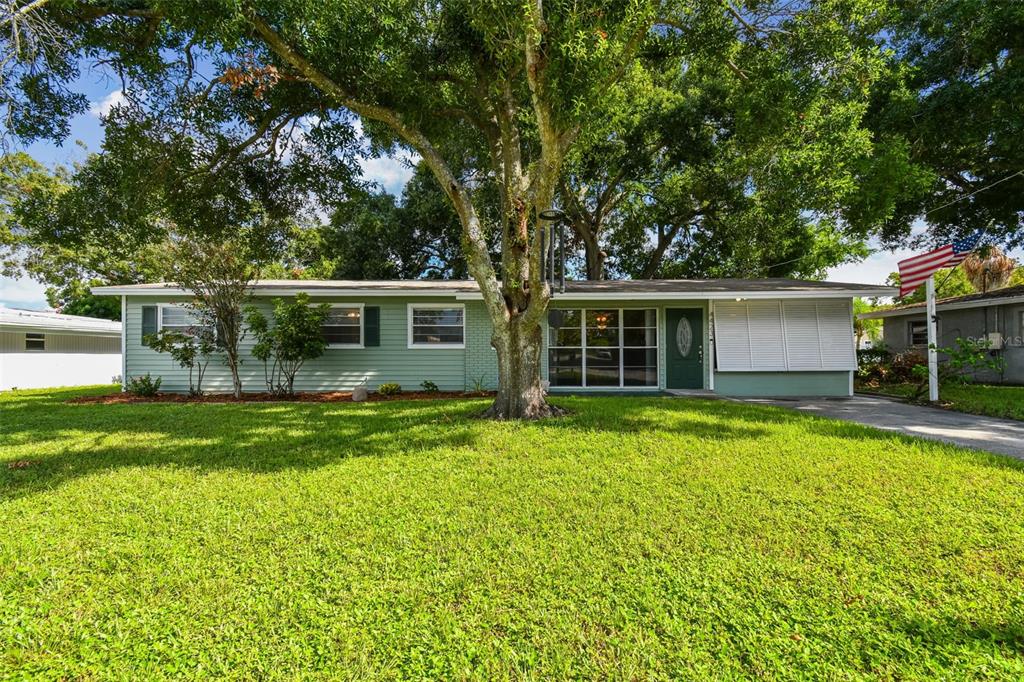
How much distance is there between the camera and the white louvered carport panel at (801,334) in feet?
33.5

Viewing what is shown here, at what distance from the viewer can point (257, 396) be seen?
1017cm

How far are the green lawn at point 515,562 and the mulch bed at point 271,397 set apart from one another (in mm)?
4571

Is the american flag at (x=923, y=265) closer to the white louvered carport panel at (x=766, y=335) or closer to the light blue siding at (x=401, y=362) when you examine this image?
the white louvered carport panel at (x=766, y=335)

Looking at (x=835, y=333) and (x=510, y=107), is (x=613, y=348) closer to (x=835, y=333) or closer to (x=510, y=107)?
(x=835, y=333)

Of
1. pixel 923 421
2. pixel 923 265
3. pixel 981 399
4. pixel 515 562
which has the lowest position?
pixel 515 562

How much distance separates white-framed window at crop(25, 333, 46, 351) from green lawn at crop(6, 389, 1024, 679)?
13210mm

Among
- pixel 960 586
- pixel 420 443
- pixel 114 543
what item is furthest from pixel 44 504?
pixel 960 586

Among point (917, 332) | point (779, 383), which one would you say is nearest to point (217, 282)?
point (779, 383)

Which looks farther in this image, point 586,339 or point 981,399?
point 586,339

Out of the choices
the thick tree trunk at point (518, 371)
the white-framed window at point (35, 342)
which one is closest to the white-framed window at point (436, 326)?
the thick tree trunk at point (518, 371)

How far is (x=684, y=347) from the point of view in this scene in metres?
10.8

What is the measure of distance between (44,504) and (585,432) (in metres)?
5.30

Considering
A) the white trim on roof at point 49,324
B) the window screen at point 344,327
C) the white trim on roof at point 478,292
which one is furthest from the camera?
the white trim on roof at point 49,324

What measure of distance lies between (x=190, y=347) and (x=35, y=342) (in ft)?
31.5
